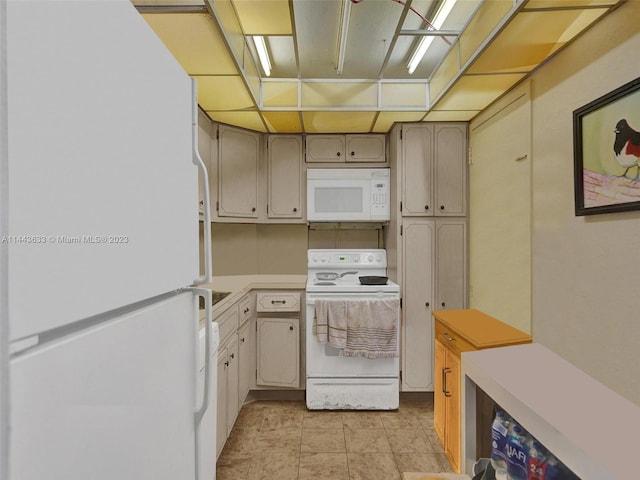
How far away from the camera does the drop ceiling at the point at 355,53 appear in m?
1.45

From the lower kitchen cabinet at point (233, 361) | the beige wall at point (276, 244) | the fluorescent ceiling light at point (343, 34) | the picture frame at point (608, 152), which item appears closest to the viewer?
the picture frame at point (608, 152)

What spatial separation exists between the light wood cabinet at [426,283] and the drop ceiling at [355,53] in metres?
0.90

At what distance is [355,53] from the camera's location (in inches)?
84.6

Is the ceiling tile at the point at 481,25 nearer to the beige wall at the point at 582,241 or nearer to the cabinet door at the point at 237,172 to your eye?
the beige wall at the point at 582,241

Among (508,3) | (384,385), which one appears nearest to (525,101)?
(508,3)

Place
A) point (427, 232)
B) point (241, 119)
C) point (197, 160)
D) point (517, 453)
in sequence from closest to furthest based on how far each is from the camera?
point (197, 160), point (517, 453), point (241, 119), point (427, 232)

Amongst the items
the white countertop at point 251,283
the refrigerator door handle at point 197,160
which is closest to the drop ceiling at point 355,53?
the refrigerator door handle at point 197,160

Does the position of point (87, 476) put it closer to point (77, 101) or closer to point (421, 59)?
point (77, 101)

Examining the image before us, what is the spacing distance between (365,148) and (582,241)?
6.08 ft

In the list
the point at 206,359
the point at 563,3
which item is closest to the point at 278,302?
the point at 206,359

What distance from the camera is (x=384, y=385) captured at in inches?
99.1

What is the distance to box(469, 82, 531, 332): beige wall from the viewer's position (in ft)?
6.41

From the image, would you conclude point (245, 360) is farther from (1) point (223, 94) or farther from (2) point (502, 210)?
(2) point (502, 210)

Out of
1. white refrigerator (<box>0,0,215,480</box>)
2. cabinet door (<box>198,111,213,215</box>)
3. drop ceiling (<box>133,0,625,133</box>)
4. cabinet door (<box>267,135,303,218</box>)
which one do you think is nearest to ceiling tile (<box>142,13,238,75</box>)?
drop ceiling (<box>133,0,625,133</box>)
